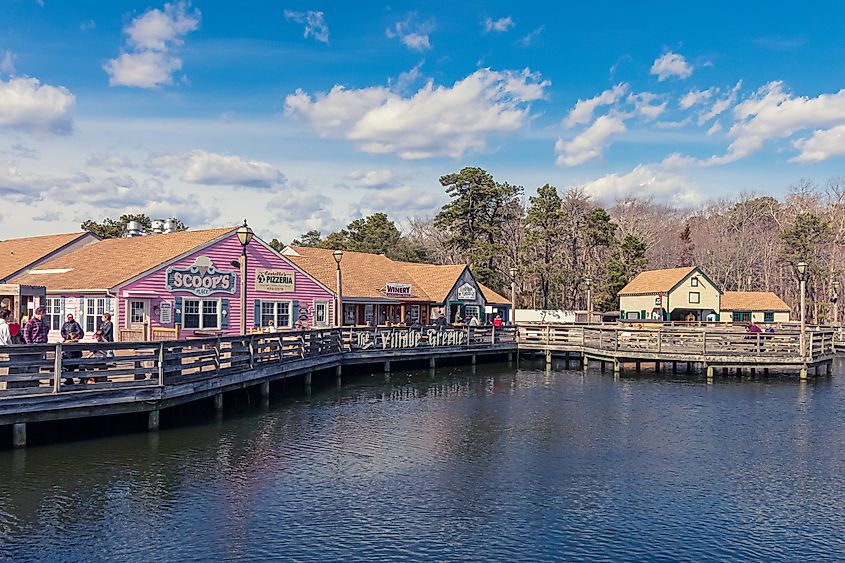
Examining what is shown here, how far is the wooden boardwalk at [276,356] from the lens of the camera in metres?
14.4

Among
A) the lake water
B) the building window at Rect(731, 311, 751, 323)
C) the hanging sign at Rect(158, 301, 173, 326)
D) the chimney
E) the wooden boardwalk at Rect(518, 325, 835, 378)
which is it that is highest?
the chimney

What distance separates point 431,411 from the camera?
20938 millimetres

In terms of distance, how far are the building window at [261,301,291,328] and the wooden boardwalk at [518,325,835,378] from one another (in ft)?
43.4

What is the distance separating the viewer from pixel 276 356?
72.6ft

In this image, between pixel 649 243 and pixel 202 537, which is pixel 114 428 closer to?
pixel 202 537

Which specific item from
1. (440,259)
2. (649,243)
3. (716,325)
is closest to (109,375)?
(716,325)

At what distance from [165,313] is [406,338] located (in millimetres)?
9334

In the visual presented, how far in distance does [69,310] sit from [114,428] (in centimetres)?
1265

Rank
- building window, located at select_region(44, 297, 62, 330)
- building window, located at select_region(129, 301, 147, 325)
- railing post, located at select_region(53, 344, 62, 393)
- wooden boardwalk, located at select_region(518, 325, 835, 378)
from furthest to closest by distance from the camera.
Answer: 1. wooden boardwalk, located at select_region(518, 325, 835, 378)
2. building window, located at select_region(44, 297, 62, 330)
3. building window, located at select_region(129, 301, 147, 325)
4. railing post, located at select_region(53, 344, 62, 393)

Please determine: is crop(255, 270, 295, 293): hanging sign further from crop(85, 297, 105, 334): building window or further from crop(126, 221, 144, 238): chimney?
crop(126, 221, 144, 238): chimney

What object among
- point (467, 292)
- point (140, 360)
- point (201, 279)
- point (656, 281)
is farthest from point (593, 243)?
point (140, 360)

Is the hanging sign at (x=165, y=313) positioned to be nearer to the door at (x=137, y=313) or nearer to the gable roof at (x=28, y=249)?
the door at (x=137, y=313)

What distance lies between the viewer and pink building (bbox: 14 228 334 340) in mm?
26609

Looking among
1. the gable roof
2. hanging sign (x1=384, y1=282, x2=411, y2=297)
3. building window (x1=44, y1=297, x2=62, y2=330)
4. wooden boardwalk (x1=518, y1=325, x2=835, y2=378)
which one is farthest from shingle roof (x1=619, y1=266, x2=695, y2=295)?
building window (x1=44, y1=297, x2=62, y2=330)
